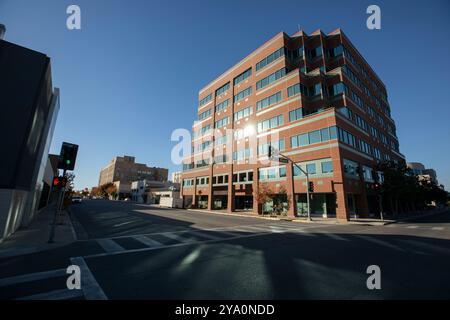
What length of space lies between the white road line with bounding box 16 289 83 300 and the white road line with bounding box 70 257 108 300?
142 mm

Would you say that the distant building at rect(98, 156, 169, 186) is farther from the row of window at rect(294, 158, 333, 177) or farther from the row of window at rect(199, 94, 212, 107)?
the row of window at rect(294, 158, 333, 177)

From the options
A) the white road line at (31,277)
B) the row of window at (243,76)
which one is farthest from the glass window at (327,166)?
the white road line at (31,277)

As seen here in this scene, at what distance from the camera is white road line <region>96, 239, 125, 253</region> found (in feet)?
28.1

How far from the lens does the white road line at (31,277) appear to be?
5023 millimetres

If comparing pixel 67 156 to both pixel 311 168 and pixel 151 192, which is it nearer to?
pixel 311 168

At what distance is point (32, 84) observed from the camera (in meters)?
10.1

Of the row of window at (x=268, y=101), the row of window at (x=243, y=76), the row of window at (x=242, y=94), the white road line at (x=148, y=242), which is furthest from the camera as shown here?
the row of window at (x=243, y=76)

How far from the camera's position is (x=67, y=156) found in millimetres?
10297

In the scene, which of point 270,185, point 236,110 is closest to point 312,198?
point 270,185

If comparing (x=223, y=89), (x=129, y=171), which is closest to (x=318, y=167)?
(x=223, y=89)

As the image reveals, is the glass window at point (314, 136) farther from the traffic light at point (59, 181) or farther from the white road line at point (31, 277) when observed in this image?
the white road line at point (31, 277)

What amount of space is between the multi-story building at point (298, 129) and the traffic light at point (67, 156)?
81.6 feet

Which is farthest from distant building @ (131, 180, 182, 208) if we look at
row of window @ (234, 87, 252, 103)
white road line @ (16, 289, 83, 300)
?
white road line @ (16, 289, 83, 300)

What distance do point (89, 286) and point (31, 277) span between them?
197cm
